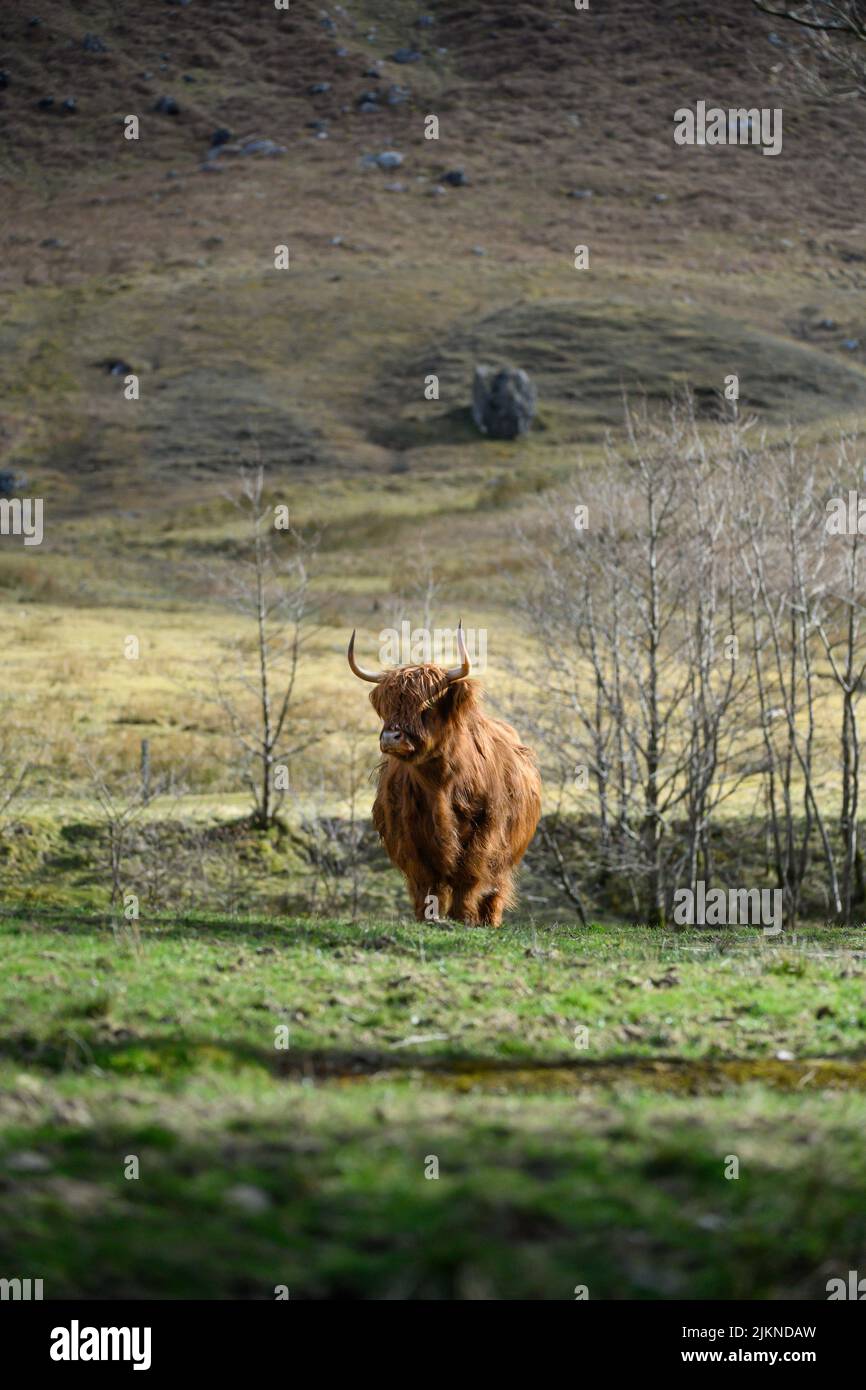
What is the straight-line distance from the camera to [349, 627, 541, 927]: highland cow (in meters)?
12.3

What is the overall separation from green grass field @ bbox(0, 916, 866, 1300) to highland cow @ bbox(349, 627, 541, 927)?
3810 millimetres

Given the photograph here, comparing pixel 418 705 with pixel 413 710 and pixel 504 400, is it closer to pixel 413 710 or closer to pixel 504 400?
pixel 413 710

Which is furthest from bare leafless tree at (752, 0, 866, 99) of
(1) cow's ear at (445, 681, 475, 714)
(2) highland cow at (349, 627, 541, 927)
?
(2) highland cow at (349, 627, 541, 927)

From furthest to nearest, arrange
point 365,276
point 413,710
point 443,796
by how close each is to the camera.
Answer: point 365,276 → point 443,796 → point 413,710

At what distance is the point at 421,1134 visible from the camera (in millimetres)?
5070

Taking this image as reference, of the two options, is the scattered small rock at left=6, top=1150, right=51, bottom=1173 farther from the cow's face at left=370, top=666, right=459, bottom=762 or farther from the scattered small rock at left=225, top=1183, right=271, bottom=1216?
the cow's face at left=370, top=666, right=459, bottom=762

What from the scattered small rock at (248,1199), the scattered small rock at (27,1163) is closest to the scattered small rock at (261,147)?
the scattered small rock at (27,1163)

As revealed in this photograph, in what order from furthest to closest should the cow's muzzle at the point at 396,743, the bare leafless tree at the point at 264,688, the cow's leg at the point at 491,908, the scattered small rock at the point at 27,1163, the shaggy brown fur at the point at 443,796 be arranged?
the bare leafless tree at the point at 264,688 → the cow's leg at the point at 491,908 → the shaggy brown fur at the point at 443,796 → the cow's muzzle at the point at 396,743 → the scattered small rock at the point at 27,1163

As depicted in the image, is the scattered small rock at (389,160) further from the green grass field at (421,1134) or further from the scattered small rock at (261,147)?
the green grass field at (421,1134)

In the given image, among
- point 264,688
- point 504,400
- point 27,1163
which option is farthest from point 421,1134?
point 504,400

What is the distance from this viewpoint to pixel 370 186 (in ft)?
419

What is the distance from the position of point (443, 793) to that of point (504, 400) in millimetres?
71856

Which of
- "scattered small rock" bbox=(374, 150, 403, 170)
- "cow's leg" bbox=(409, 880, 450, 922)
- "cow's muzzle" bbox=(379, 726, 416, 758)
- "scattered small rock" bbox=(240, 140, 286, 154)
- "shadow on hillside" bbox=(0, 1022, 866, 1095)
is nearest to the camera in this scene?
"shadow on hillside" bbox=(0, 1022, 866, 1095)

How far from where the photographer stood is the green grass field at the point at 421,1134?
13.9 ft
